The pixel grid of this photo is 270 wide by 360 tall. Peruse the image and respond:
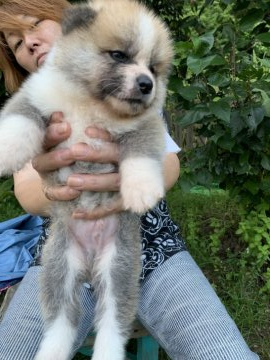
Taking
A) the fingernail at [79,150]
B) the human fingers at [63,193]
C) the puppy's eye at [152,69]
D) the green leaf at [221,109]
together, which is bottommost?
the human fingers at [63,193]

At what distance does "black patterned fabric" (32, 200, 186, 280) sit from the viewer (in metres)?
2.68

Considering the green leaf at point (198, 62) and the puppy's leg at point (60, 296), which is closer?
the puppy's leg at point (60, 296)

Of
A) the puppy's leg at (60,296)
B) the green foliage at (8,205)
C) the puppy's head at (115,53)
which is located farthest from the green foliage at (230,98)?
the green foliage at (8,205)

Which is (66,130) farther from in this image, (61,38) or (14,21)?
(14,21)

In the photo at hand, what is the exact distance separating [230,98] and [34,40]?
3.91 ft

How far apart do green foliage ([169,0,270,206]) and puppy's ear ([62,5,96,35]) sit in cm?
53

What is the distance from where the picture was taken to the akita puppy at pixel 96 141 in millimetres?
2195

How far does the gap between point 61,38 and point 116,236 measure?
96 cm

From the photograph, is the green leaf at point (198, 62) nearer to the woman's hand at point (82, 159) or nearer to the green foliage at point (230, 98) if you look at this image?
the green foliage at point (230, 98)

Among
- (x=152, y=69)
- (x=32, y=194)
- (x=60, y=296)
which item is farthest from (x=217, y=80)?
(x=60, y=296)

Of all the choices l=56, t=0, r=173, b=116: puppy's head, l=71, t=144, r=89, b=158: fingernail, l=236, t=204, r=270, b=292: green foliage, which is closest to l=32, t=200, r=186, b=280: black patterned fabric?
l=71, t=144, r=89, b=158: fingernail

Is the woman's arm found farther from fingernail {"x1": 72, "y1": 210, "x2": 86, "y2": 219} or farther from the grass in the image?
the grass

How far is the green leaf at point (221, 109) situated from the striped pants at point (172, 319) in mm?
750

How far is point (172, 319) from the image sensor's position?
97.0 inches
